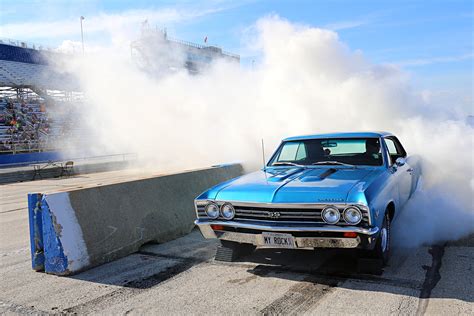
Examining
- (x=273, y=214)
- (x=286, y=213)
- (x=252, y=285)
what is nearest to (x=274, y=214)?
(x=273, y=214)

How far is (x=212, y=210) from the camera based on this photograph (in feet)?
14.8

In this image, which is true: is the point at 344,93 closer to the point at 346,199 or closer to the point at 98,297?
the point at 346,199

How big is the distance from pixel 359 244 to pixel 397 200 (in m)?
1.47

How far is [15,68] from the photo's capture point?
35.2m


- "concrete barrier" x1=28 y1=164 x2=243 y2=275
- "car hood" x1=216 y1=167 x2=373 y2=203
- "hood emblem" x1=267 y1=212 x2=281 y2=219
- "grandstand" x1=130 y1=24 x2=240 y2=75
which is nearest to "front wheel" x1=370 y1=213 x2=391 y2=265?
"car hood" x1=216 y1=167 x2=373 y2=203

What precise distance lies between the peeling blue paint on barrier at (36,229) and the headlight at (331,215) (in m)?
2.93

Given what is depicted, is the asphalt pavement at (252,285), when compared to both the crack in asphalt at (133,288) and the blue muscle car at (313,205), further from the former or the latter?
the blue muscle car at (313,205)

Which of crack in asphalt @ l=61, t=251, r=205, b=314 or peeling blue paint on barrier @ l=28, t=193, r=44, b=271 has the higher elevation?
peeling blue paint on barrier @ l=28, t=193, r=44, b=271

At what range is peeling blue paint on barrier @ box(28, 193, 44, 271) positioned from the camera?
4.64m

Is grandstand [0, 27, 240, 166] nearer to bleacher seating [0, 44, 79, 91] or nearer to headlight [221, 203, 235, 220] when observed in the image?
bleacher seating [0, 44, 79, 91]

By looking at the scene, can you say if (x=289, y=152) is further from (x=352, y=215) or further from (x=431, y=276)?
(x=431, y=276)

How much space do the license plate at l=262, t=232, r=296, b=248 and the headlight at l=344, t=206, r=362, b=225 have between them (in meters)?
0.53

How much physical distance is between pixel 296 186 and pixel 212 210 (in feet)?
2.94

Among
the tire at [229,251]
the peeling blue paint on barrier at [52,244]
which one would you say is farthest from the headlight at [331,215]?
the peeling blue paint on barrier at [52,244]
